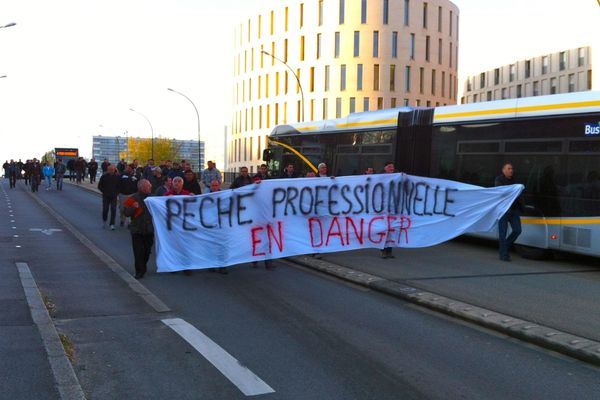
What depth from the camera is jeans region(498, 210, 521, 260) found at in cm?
1162

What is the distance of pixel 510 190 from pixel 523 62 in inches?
3261

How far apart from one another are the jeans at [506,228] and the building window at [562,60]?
2934 inches

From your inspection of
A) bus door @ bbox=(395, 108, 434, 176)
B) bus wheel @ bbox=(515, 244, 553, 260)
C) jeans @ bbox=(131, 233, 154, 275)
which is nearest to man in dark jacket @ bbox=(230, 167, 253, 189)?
jeans @ bbox=(131, 233, 154, 275)

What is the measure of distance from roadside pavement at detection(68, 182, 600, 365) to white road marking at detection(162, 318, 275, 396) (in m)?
2.96

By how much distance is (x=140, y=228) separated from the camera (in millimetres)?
9852

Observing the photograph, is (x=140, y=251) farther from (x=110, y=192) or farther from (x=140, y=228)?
(x=110, y=192)

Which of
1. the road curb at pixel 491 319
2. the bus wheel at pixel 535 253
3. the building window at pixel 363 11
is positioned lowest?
the road curb at pixel 491 319

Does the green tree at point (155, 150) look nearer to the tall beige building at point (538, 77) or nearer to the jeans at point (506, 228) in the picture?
the tall beige building at point (538, 77)

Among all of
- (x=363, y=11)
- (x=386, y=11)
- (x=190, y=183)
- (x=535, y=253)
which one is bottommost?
(x=535, y=253)

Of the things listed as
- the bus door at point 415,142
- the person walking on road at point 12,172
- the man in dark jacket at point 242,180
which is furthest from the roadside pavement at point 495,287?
the person walking on road at point 12,172

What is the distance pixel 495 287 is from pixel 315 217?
145 inches

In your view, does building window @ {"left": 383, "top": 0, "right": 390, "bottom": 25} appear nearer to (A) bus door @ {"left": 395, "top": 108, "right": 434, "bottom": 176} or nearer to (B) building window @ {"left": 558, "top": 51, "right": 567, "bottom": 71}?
(B) building window @ {"left": 558, "top": 51, "right": 567, "bottom": 71}

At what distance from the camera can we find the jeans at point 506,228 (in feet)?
38.1

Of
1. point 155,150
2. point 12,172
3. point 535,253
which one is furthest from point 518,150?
point 155,150
